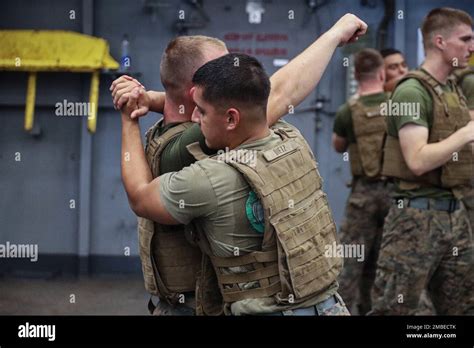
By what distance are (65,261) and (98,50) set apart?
1.24 meters

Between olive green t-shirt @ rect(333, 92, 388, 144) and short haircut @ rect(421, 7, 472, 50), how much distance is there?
112 centimetres

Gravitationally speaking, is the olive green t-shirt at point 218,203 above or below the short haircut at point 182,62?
below

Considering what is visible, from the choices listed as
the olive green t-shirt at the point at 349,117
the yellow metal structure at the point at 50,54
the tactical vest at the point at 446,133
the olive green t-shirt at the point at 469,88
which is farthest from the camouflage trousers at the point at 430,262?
the yellow metal structure at the point at 50,54

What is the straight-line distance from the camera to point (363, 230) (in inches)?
189

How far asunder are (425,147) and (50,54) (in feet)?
7.92

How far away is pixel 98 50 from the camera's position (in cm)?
517

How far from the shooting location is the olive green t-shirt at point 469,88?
153 inches

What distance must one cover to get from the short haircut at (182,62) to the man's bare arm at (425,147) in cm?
126

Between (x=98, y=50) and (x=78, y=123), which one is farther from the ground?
(x=98, y=50)

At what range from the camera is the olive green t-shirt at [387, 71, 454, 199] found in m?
3.55

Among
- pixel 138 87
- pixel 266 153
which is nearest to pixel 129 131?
pixel 138 87

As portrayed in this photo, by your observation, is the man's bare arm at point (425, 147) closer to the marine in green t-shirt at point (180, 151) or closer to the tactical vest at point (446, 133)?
the tactical vest at point (446, 133)
